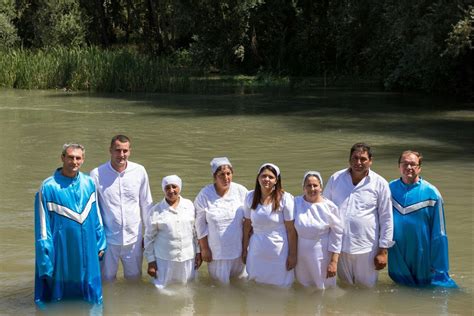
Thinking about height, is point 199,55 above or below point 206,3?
below

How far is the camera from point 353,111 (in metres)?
24.0

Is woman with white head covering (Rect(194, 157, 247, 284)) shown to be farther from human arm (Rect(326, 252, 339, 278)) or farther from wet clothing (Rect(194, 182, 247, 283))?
human arm (Rect(326, 252, 339, 278))

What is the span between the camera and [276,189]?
6824mm

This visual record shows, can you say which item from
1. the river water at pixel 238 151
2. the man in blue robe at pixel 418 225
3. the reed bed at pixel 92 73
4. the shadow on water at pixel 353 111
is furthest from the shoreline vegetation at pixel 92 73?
the man in blue robe at pixel 418 225

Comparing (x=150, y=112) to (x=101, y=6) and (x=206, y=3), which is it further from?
(x=101, y=6)

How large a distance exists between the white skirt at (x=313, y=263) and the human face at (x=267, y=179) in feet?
1.93

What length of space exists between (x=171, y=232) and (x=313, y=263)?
4.30ft

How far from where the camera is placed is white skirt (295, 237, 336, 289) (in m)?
6.94

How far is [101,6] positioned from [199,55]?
1228 cm

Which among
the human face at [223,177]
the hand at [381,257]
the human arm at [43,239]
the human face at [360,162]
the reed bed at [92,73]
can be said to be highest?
the reed bed at [92,73]

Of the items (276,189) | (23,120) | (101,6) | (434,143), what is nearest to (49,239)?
(276,189)

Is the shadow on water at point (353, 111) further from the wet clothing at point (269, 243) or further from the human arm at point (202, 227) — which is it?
the human arm at point (202, 227)

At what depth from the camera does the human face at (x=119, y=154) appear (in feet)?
22.6

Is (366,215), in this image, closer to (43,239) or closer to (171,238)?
(171,238)
